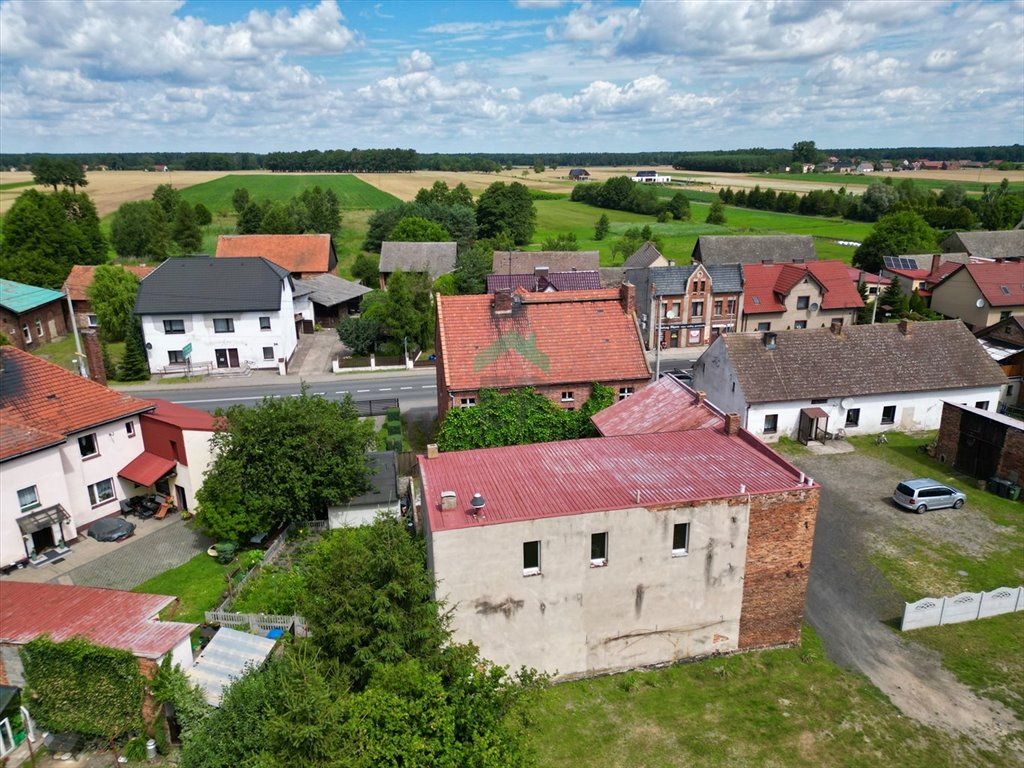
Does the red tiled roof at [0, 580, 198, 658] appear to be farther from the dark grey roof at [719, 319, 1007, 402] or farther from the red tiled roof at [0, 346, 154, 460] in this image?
the dark grey roof at [719, 319, 1007, 402]

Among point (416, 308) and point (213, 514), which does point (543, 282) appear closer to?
point (416, 308)

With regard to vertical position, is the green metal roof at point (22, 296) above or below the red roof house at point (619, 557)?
above

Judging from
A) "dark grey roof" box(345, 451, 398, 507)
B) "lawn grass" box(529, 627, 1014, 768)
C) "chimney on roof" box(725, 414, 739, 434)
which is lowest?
"lawn grass" box(529, 627, 1014, 768)

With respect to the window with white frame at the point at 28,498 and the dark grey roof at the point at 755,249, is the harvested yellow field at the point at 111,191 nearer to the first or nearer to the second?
the dark grey roof at the point at 755,249

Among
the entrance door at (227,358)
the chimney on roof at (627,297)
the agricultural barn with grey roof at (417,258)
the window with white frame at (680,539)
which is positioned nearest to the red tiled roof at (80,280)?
the entrance door at (227,358)

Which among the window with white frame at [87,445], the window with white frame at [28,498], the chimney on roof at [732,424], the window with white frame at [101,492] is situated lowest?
the window with white frame at [101,492]

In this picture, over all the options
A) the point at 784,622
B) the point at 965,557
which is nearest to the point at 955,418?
the point at 965,557

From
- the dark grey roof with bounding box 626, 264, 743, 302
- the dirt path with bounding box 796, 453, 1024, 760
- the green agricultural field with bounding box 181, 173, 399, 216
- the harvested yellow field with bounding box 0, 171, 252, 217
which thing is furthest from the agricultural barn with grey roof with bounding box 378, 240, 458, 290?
the harvested yellow field with bounding box 0, 171, 252, 217
